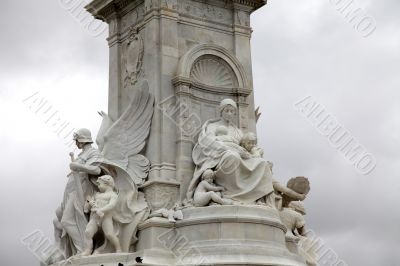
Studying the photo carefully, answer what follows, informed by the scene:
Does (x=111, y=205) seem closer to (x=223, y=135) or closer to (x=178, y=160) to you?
(x=178, y=160)

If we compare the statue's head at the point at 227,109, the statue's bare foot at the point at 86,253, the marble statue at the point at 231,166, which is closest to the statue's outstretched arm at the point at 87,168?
the statue's bare foot at the point at 86,253

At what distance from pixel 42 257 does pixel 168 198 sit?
3310 millimetres

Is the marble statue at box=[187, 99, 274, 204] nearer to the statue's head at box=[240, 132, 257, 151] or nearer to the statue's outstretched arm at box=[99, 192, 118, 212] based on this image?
the statue's head at box=[240, 132, 257, 151]

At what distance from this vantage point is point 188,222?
17.9 metres

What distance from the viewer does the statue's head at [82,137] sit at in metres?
19.2

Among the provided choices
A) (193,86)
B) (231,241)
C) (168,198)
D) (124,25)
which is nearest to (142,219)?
(168,198)

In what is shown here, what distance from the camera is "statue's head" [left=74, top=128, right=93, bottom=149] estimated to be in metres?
19.2

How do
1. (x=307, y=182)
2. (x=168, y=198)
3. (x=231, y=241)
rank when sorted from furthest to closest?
(x=307, y=182)
(x=168, y=198)
(x=231, y=241)

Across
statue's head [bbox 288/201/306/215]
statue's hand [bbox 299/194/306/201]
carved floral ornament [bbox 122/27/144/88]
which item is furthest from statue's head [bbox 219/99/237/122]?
statue's head [bbox 288/201/306/215]

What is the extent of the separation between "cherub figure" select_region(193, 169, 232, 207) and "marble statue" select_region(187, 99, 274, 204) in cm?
13

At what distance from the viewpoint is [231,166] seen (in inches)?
720

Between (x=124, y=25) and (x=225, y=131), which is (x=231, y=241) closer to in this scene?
(x=225, y=131)

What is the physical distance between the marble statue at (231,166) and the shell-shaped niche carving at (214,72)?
1.49 m

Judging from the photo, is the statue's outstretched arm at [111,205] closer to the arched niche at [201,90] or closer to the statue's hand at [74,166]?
the statue's hand at [74,166]
